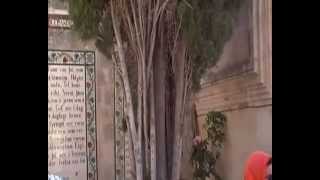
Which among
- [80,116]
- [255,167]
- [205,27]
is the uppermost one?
[205,27]

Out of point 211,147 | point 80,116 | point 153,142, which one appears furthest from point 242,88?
point 80,116

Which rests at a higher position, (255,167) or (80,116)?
(80,116)

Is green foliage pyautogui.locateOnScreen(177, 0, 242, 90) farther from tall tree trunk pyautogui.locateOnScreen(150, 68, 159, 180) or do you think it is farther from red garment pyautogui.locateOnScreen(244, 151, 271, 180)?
red garment pyautogui.locateOnScreen(244, 151, 271, 180)

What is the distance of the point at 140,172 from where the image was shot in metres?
0.99

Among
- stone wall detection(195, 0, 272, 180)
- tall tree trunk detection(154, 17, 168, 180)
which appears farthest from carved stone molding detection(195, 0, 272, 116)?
tall tree trunk detection(154, 17, 168, 180)

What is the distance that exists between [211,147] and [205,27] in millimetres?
328

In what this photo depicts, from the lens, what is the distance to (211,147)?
3.55 feet

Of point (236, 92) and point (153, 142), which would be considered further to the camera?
point (236, 92)

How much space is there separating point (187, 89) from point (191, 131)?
0.11m

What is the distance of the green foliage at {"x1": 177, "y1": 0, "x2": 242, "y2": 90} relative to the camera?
1024mm

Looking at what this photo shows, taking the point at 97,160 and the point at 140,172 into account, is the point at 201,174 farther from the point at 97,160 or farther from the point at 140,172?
the point at 97,160

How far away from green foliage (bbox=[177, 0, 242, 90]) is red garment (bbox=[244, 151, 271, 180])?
239 millimetres

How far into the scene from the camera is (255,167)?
3.30 ft

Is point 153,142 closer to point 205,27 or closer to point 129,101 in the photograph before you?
point 129,101
